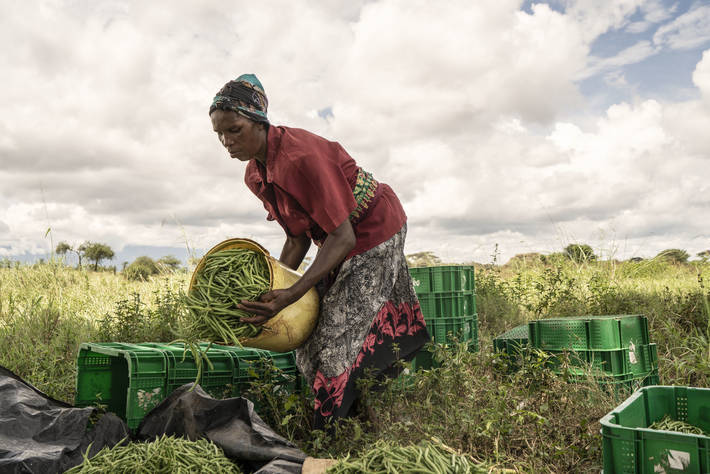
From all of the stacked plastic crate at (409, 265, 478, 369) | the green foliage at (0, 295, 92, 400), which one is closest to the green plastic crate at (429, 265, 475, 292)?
the stacked plastic crate at (409, 265, 478, 369)

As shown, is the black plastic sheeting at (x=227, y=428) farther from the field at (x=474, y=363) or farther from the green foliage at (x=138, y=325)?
the green foliage at (x=138, y=325)

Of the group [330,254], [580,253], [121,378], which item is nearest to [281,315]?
[330,254]

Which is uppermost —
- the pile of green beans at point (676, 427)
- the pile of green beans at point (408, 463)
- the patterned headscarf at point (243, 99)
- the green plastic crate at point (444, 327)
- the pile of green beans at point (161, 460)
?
the patterned headscarf at point (243, 99)

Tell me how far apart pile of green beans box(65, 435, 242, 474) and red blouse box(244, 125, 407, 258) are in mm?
1008

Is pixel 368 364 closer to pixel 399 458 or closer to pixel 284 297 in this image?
pixel 284 297

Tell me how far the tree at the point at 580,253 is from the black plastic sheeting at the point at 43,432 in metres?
6.29

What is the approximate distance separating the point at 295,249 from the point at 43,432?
1.41m

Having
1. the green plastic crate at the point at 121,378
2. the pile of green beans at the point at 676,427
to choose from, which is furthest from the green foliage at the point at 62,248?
the pile of green beans at the point at 676,427

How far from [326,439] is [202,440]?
21.3 inches

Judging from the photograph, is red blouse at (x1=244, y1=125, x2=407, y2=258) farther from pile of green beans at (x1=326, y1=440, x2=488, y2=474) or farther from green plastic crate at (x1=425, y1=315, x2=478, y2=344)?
green plastic crate at (x1=425, y1=315, x2=478, y2=344)

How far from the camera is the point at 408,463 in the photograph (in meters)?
1.25

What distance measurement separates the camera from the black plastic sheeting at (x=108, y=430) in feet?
6.82

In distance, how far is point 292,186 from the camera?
86.7 inches

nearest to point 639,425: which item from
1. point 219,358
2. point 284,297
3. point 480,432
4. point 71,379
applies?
point 480,432
